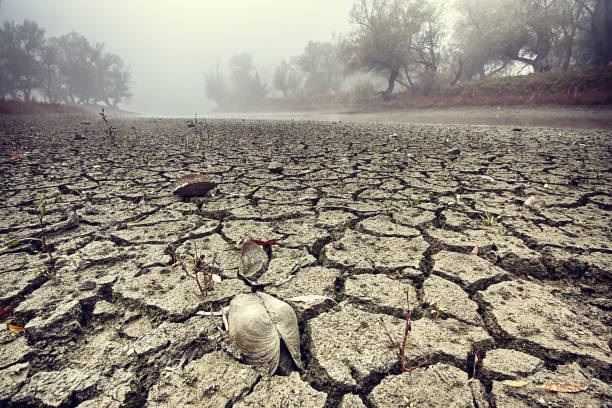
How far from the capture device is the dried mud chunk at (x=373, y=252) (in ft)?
4.94

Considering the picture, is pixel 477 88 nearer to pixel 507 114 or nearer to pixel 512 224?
pixel 507 114

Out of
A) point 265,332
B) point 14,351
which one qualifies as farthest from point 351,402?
point 14,351

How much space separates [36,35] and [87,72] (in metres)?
9.32

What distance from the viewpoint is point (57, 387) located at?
0.86 m

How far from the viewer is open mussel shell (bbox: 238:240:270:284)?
1395 millimetres

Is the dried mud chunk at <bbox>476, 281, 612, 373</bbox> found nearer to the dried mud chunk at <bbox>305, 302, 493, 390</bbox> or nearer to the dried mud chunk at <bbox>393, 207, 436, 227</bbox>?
the dried mud chunk at <bbox>305, 302, 493, 390</bbox>

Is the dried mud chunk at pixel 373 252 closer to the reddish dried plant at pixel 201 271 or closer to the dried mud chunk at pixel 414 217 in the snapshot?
the dried mud chunk at pixel 414 217

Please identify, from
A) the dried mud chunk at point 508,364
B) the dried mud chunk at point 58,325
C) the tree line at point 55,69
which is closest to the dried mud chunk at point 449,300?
the dried mud chunk at point 508,364

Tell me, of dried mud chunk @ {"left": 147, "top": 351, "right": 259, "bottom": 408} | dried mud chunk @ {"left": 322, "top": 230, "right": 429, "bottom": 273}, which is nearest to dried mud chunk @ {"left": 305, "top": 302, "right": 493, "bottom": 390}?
dried mud chunk @ {"left": 147, "top": 351, "right": 259, "bottom": 408}

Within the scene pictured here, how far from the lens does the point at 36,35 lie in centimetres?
3206

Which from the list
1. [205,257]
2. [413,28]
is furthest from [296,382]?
[413,28]

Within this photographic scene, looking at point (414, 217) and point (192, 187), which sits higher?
point (192, 187)

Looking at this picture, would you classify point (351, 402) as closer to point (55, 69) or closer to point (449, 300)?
point (449, 300)

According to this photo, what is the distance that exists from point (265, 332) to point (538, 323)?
3.52 feet
